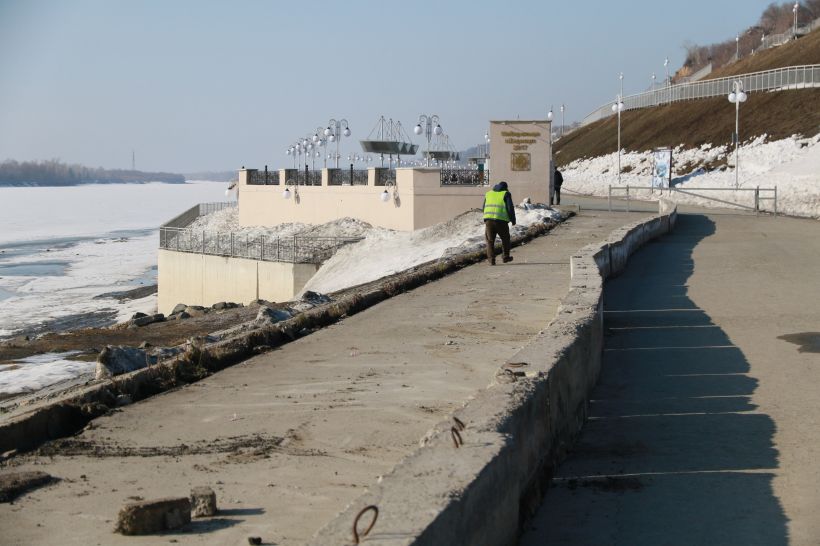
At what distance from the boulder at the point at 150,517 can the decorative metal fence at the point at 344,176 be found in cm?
4356

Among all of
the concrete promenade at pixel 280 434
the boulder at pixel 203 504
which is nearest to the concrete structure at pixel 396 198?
the concrete promenade at pixel 280 434

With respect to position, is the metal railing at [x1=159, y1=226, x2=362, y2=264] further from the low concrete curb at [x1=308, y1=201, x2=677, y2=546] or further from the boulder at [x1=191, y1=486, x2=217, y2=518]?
the boulder at [x1=191, y1=486, x2=217, y2=518]

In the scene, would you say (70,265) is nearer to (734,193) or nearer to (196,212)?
(196,212)

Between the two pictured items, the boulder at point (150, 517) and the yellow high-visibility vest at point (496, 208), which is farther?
the yellow high-visibility vest at point (496, 208)

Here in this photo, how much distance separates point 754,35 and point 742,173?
9736 cm

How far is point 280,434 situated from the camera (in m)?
7.69

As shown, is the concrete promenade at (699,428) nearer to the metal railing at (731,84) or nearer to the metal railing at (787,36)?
the metal railing at (731,84)

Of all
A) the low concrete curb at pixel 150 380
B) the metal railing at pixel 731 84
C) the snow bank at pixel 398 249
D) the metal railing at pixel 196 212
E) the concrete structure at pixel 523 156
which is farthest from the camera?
the metal railing at pixel 731 84

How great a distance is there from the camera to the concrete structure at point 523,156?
127ft

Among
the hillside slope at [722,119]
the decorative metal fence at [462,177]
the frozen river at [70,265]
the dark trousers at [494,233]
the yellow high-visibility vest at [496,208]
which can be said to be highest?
the hillside slope at [722,119]

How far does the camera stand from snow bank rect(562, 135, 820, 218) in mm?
39000

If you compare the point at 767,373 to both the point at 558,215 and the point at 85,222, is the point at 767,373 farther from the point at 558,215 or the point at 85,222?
the point at 85,222

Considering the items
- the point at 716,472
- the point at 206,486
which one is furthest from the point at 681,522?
the point at 206,486

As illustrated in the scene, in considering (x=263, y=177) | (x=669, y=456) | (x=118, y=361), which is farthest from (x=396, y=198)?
(x=669, y=456)
